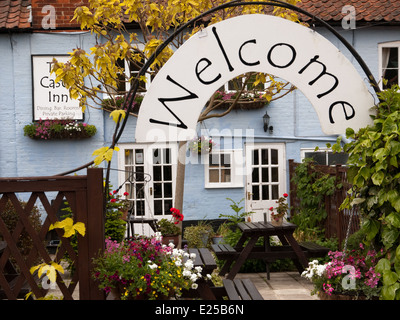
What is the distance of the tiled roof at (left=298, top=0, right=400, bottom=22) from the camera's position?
1066 cm

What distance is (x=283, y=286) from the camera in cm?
671

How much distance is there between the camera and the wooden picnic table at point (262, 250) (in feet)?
22.0

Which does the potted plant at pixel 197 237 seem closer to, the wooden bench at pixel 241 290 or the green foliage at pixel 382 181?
the wooden bench at pixel 241 290

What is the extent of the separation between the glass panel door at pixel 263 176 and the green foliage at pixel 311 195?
46.3 inches

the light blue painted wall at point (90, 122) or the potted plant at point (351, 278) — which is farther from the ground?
the light blue painted wall at point (90, 122)

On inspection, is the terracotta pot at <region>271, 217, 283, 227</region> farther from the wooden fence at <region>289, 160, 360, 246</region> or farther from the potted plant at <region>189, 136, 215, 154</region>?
the potted plant at <region>189, 136, 215, 154</region>

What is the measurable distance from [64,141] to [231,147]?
11.2ft

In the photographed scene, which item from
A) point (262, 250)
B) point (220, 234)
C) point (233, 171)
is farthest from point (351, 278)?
point (233, 171)

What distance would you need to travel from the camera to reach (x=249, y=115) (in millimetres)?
10930

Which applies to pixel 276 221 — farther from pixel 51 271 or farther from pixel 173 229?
pixel 51 271

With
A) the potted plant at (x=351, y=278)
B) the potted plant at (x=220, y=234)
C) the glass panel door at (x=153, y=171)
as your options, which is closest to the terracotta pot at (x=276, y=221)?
the potted plant at (x=220, y=234)

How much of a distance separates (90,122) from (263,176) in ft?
12.4

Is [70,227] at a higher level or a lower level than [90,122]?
lower
